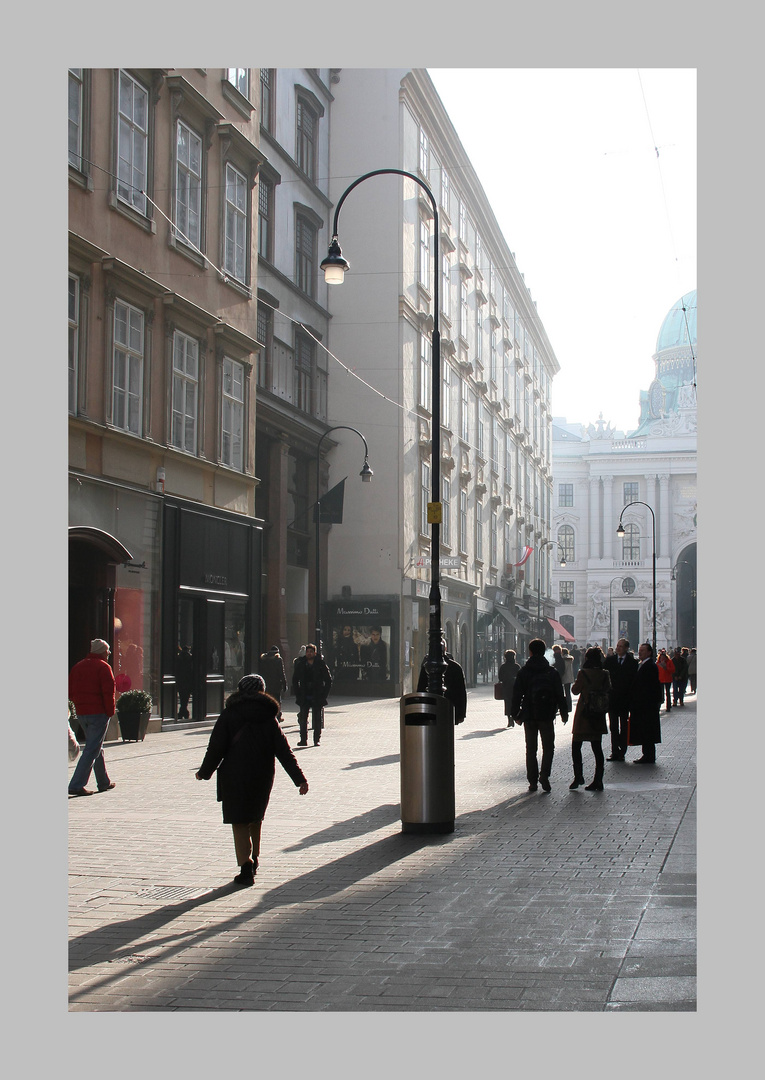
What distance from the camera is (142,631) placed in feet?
69.4

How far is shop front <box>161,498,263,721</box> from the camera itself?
22188 mm

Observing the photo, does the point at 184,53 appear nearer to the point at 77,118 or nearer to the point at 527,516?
the point at 77,118

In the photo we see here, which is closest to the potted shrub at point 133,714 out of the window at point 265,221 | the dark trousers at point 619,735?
the dark trousers at point 619,735

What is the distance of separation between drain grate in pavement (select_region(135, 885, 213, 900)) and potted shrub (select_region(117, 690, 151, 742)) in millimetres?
11212

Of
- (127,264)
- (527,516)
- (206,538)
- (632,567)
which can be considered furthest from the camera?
(632,567)

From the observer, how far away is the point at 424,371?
41500 mm

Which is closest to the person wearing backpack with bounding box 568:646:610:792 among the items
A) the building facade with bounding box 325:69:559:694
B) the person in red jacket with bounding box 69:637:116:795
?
the person in red jacket with bounding box 69:637:116:795

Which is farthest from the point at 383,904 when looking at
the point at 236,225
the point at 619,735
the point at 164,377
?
the point at 236,225

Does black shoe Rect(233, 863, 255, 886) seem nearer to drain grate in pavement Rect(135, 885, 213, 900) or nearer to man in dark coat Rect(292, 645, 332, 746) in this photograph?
drain grate in pavement Rect(135, 885, 213, 900)

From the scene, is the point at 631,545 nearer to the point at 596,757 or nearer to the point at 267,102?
the point at 267,102

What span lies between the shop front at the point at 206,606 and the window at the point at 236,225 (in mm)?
5102

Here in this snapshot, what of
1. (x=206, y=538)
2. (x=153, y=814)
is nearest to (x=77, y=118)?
(x=206, y=538)

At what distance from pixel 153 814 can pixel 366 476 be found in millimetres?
20546

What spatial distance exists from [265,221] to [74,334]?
15.2m
